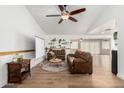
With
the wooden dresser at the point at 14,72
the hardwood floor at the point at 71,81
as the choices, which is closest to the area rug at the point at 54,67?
the hardwood floor at the point at 71,81

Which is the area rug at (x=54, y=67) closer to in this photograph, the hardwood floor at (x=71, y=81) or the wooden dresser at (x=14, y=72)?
the hardwood floor at (x=71, y=81)

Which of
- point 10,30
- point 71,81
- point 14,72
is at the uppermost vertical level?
point 10,30

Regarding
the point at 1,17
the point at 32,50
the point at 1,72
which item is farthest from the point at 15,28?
the point at 32,50

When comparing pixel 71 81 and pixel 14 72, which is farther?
pixel 71 81

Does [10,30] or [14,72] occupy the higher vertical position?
[10,30]

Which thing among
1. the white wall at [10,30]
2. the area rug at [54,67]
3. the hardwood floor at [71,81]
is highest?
the white wall at [10,30]

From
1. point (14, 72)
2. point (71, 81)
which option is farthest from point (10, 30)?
point (71, 81)

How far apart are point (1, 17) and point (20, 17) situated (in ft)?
4.55

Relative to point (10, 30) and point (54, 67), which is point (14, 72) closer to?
point (10, 30)

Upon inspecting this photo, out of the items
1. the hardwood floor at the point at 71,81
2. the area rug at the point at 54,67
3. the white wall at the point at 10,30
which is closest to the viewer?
the white wall at the point at 10,30

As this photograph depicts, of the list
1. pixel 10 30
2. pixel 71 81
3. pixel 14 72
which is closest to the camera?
pixel 14 72

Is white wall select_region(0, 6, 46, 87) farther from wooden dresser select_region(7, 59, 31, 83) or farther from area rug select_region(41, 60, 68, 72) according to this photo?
area rug select_region(41, 60, 68, 72)

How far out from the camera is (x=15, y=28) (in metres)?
4.39
